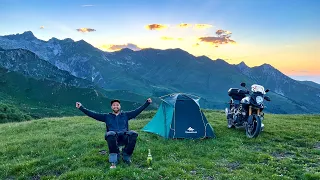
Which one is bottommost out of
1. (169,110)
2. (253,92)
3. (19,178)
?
(19,178)

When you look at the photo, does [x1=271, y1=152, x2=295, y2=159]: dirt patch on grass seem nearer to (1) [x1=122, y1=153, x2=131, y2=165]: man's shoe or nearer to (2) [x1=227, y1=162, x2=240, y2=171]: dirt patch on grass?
(2) [x1=227, y1=162, x2=240, y2=171]: dirt patch on grass

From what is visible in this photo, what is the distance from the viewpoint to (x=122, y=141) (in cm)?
1325

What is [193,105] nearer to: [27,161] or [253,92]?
[253,92]

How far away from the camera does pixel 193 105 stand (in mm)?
19359

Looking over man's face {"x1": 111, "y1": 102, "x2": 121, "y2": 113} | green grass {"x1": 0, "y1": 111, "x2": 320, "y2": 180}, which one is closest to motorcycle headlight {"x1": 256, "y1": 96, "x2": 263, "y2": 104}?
green grass {"x1": 0, "y1": 111, "x2": 320, "y2": 180}

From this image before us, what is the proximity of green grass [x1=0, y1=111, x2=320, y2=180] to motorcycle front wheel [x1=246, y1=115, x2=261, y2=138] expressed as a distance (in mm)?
493

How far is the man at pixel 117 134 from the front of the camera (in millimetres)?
12590

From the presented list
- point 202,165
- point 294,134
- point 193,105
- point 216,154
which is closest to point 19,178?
point 202,165

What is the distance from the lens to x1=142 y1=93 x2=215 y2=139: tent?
18.3 m

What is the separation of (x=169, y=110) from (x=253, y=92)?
570 centimetres

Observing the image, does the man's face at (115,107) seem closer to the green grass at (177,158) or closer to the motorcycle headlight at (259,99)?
the green grass at (177,158)

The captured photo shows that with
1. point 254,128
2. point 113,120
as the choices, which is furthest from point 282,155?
point 113,120

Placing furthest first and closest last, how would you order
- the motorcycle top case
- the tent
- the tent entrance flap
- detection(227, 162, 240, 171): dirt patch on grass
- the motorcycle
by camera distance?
1. the motorcycle top case
2. the tent entrance flap
3. the tent
4. the motorcycle
5. detection(227, 162, 240, 171): dirt patch on grass

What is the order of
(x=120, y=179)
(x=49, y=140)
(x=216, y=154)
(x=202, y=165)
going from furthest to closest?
(x=49, y=140), (x=216, y=154), (x=202, y=165), (x=120, y=179)
